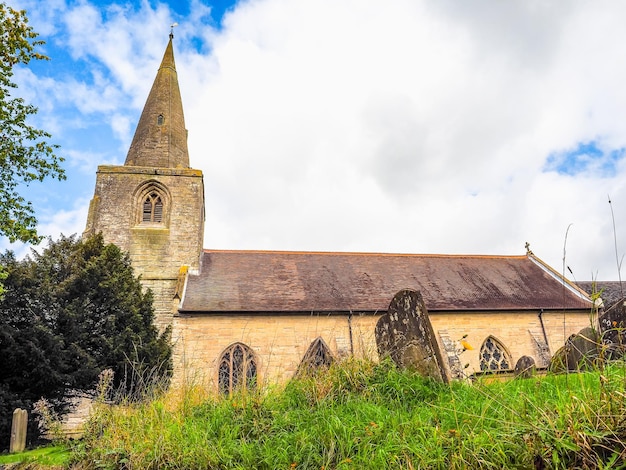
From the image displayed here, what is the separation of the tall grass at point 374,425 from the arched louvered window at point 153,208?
1456 cm

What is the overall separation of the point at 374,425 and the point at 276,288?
45.9 ft

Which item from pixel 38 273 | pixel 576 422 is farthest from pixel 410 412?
pixel 38 273

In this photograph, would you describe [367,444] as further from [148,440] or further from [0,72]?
[0,72]

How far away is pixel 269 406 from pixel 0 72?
1125 centimetres

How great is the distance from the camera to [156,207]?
20000 millimetres

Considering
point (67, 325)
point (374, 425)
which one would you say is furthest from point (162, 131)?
point (374, 425)

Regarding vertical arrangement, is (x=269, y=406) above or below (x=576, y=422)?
below

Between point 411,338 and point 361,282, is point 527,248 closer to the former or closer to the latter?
point 361,282

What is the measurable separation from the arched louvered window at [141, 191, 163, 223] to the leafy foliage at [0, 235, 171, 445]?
17.4 feet

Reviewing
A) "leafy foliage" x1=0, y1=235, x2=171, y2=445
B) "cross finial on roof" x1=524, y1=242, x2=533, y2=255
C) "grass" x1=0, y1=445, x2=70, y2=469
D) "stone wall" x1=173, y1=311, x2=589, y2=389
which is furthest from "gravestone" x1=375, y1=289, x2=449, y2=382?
"cross finial on roof" x1=524, y1=242, x2=533, y2=255

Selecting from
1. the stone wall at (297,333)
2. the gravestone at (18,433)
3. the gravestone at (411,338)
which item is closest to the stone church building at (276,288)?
the stone wall at (297,333)

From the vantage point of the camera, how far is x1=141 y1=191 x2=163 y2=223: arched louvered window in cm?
1969

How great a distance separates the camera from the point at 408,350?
5.89m

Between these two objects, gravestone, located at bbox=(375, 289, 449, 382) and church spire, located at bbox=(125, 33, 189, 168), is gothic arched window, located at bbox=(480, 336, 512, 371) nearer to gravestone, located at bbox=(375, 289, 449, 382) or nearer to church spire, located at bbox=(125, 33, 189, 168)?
gravestone, located at bbox=(375, 289, 449, 382)
